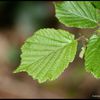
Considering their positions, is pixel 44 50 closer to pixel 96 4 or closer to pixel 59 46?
pixel 59 46

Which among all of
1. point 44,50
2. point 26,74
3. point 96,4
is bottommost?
point 26,74

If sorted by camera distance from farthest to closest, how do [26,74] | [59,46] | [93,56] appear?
[26,74]
[59,46]
[93,56]

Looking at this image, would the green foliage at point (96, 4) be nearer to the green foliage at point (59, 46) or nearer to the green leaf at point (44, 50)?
the green foliage at point (59, 46)

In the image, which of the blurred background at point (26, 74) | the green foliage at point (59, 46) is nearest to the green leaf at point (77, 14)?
the green foliage at point (59, 46)

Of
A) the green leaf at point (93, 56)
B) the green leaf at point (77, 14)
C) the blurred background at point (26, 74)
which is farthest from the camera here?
the blurred background at point (26, 74)

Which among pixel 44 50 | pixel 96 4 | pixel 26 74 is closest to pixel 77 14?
pixel 96 4

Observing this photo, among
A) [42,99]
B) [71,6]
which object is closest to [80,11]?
[71,6]

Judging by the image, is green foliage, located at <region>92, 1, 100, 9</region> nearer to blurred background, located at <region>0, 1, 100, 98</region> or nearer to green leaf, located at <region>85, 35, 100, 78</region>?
green leaf, located at <region>85, 35, 100, 78</region>
